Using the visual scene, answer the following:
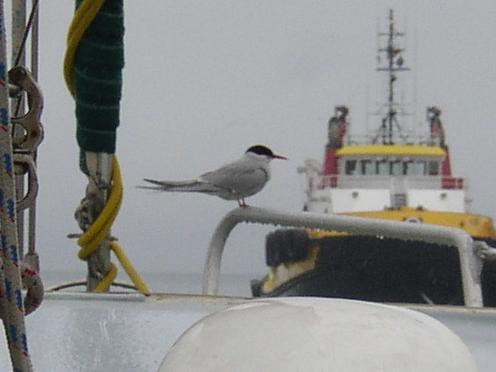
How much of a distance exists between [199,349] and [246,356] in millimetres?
66

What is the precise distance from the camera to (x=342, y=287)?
1282 centimetres

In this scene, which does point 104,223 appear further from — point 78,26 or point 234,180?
point 234,180

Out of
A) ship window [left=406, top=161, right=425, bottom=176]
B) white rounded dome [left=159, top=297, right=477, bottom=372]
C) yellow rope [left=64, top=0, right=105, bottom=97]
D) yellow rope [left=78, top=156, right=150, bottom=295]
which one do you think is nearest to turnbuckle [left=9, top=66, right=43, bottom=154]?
white rounded dome [left=159, top=297, right=477, bottom=372]

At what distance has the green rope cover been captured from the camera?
272cm

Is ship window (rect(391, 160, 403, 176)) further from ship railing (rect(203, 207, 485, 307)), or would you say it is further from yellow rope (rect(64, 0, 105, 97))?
yellow rope (rect(64, 0, 105, 97))

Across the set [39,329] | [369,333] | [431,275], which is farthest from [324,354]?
[431,275]

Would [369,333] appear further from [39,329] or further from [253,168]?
[253,168]

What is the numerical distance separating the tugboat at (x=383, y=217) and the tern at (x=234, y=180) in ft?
10.5

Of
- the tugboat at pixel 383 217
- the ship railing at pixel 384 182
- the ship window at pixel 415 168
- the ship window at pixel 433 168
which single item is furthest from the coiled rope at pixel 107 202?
the ship window at pixel 433 168

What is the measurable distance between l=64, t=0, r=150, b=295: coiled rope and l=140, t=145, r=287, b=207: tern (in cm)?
108

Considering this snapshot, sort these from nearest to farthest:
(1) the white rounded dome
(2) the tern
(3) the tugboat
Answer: (1) the white rounded dome → (2) the tern → (3) the tugboat

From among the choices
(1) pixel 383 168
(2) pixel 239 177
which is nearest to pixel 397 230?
(2) pixel 239 177

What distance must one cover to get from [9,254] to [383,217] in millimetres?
13504

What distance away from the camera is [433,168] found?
18828 mm
